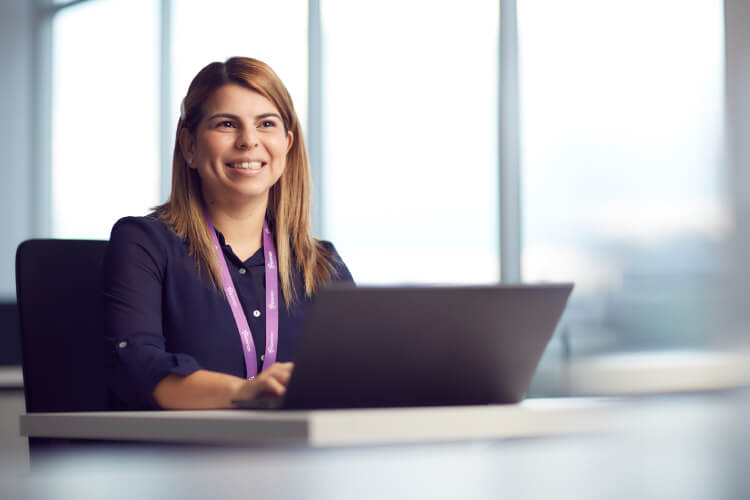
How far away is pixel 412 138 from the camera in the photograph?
4.96 meters

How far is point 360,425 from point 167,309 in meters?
0.84

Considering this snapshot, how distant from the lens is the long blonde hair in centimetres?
175

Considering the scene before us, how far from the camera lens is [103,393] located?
176 centimetres

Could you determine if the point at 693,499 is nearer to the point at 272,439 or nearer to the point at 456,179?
the point at 272,439

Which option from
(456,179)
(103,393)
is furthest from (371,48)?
(103,393)

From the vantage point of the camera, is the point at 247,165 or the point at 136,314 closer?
the point at 136,314

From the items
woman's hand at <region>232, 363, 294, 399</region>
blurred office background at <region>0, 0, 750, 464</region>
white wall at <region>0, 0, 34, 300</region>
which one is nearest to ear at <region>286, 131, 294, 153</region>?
woman's hand at <region>232, 363, 294, 399</region>

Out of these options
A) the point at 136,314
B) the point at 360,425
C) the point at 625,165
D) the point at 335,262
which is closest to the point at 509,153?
the point at 625,165

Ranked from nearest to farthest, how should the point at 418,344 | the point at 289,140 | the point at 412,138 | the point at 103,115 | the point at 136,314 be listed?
the point at 418,344, the point at 136,314, the point at 289,140, the point at 412,138, the point at 103,115

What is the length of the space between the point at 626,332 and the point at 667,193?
669mm

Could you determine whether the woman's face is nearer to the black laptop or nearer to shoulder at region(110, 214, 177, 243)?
shoulder at region(110, 214, 177, 243)

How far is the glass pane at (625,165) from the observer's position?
4199mm

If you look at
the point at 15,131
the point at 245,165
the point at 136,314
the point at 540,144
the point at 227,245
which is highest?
the point at 15,131

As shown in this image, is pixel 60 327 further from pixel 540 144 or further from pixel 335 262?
pixel 540 144
